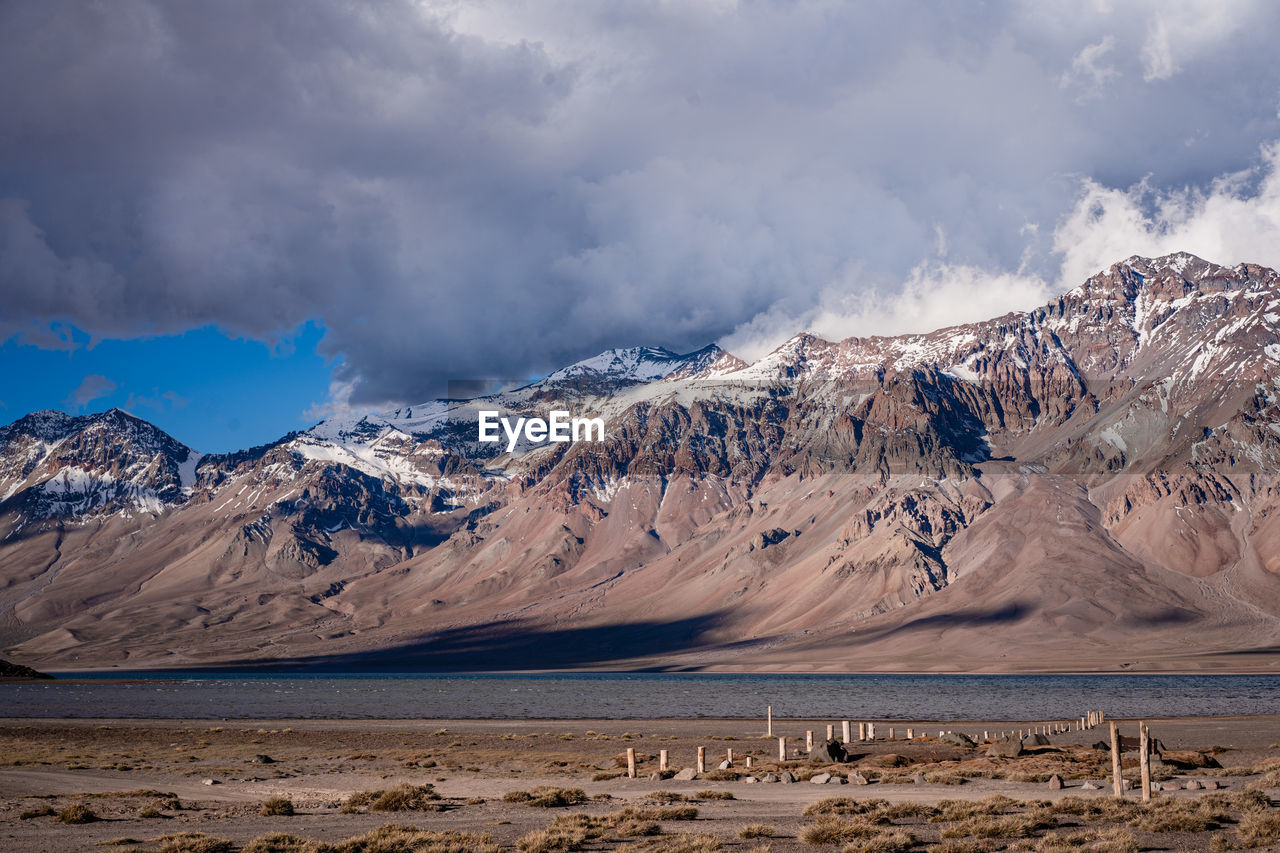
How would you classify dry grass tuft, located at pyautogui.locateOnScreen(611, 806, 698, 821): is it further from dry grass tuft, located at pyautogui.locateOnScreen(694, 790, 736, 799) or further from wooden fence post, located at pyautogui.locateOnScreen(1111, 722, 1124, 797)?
wooden fence post, located at pyautogui.locateOnScreen(1111, 722, 1124, 797)

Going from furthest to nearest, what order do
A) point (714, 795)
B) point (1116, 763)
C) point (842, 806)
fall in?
point (714, 795)
point (1116, 763)
point (842, 806)

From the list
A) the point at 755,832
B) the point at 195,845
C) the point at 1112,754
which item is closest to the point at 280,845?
the point at 195,845

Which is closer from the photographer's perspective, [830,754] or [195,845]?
[195,845]

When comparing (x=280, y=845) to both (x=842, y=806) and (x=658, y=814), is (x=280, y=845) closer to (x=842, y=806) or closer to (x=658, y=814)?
(x=658, y=814)

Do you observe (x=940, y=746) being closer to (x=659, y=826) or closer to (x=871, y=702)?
(x=659, y=826)

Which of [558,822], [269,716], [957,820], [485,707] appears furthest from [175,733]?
[957,820]

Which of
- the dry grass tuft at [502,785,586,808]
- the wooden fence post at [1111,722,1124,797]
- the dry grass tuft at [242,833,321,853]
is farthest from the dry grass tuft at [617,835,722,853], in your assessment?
the wooden fence post at [1111,722,1124,797]

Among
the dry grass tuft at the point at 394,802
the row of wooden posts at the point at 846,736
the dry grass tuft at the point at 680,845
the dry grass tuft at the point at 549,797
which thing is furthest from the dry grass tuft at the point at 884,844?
the dry grass tuft at the point at 394,802

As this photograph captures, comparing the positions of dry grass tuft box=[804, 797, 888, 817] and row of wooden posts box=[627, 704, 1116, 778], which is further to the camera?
row of wooden posts box=[627, 704, 1116, 778]
